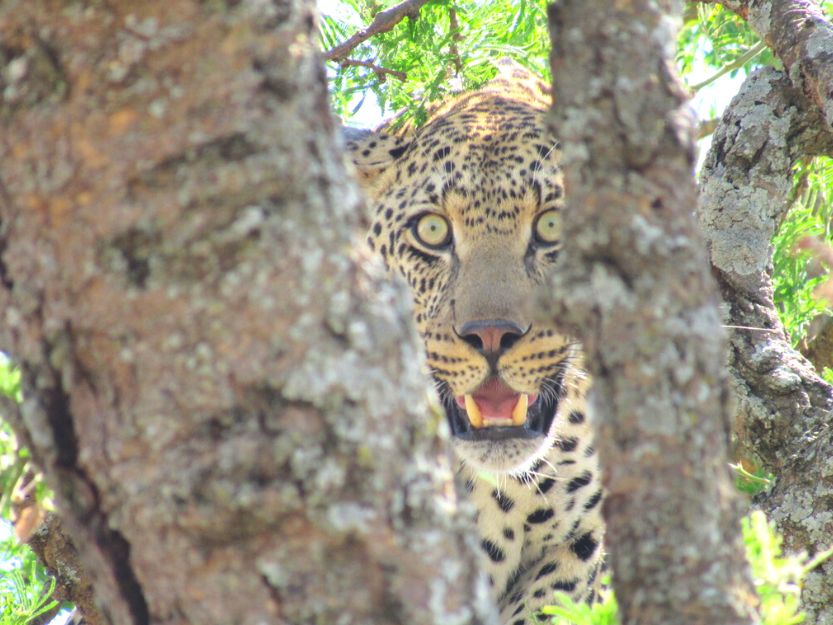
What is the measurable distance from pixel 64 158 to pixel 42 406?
33cm

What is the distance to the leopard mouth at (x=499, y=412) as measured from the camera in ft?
14.5

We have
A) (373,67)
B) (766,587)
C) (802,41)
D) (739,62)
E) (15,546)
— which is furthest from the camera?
(739,62)

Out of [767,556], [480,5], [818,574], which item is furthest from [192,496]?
[480,5]

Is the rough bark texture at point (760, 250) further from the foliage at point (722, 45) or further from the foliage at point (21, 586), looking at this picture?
the foliage at point (21, 586)

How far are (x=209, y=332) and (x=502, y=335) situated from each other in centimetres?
293

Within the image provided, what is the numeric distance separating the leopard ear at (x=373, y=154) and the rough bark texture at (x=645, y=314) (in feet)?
12.4

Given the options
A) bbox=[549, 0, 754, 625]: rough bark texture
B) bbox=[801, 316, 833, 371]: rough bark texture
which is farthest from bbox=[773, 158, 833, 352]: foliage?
bbox=[549, 0, 754, 625]: rough bark texture

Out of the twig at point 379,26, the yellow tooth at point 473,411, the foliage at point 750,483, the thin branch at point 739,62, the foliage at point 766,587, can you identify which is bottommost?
the foliage at point 750,483

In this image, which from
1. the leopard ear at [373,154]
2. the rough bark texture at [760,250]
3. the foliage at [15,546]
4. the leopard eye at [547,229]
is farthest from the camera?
the leopard ear at [373,154]

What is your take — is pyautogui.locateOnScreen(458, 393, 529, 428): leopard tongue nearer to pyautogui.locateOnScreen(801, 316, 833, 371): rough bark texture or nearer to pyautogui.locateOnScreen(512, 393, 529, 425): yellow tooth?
pyautogui.locateOnScreen(512, 393, 529, 425): yellow tooth

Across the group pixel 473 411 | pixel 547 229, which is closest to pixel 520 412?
pixel 473 411

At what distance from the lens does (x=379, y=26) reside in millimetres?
3904

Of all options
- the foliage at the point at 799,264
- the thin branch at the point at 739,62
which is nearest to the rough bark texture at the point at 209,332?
the foliage at the point at 799,264

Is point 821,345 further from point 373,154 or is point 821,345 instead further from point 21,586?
point 21,586
